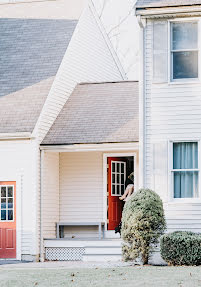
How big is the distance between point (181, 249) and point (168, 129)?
3.52 metres

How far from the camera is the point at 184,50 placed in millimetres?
20391

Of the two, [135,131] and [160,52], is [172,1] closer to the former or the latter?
[160,52]

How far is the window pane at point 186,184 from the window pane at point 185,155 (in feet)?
0.61

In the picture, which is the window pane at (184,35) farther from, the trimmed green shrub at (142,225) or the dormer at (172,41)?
the trimmed green shrub at (142,225)

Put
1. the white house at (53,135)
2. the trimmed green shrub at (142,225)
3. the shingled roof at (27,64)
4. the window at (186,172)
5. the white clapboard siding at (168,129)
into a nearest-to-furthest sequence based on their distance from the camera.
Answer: the trimmed green shrub at (142,225) → the white clapboard siding at (168,129) → the window at (186,172) → the white house at (53,135) → the shingled roof at (27,64)

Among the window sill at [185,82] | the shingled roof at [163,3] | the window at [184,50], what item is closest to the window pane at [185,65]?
the window at [184,50]

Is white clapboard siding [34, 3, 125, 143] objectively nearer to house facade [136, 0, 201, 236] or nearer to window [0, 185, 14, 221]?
window [0, 185, 14, 221]

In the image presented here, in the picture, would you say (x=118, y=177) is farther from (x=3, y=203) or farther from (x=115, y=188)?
(x=3, y=203)

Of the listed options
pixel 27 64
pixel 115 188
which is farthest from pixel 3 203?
pixel 27 64

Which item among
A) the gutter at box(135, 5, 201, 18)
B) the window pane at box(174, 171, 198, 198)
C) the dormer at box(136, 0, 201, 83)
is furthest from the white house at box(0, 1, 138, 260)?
the gutter at box(135, 5, 201, 18)

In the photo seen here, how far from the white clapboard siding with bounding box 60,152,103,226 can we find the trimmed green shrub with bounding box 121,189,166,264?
446 centimetres

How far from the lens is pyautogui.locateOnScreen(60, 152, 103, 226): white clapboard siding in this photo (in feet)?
77.3

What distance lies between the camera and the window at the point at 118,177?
78.6ft

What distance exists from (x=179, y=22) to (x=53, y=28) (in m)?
6.83
